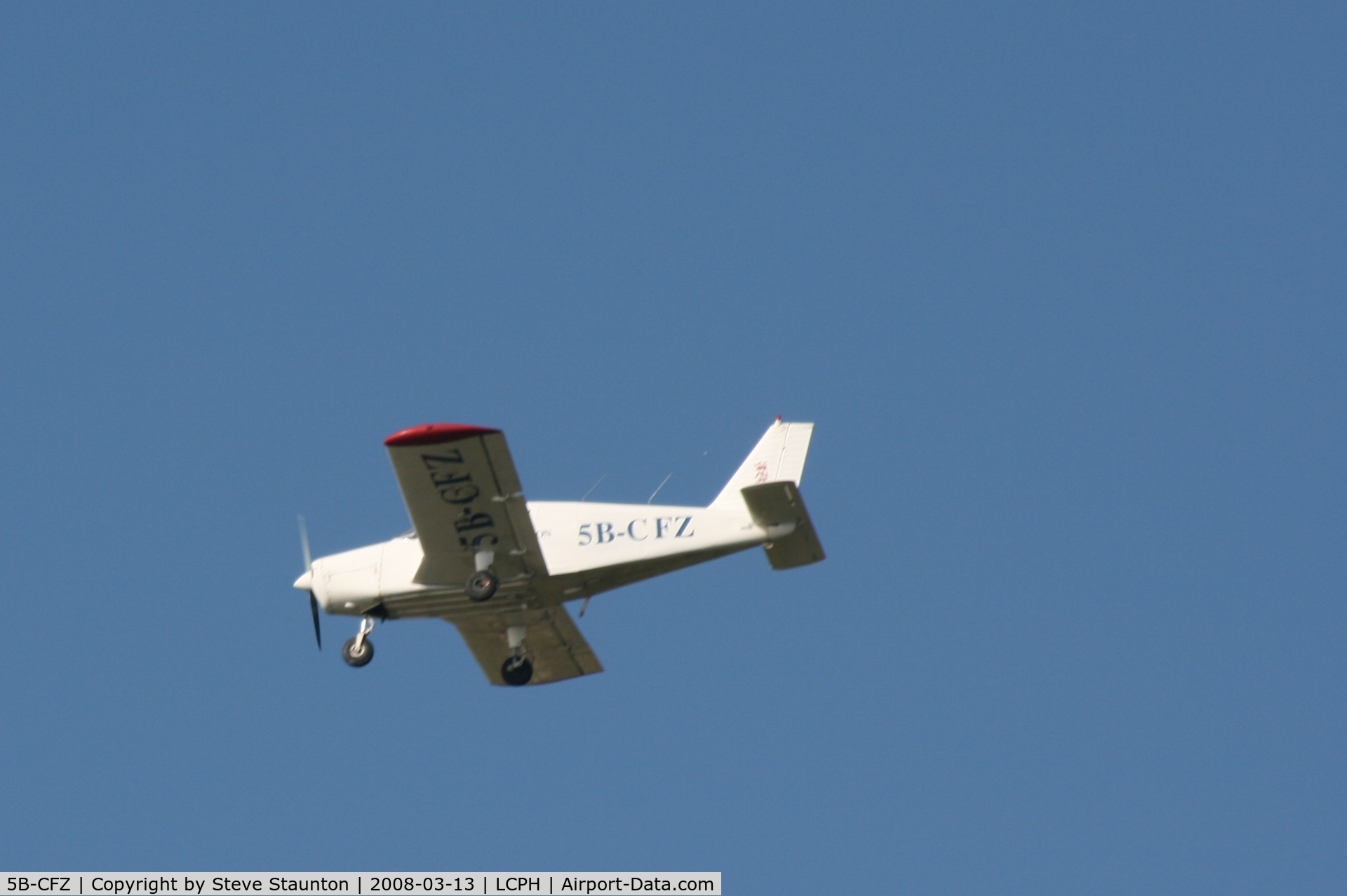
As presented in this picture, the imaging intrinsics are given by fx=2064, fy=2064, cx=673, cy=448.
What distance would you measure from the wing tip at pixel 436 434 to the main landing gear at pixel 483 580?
2.28m

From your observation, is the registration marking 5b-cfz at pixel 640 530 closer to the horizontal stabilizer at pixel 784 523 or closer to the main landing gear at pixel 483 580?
the horizontal stabilizer at pixel 784 523

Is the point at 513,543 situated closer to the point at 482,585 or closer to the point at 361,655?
the point at 482,585

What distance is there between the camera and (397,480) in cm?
2664

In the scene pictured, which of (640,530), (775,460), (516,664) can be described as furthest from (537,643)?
(775,460)

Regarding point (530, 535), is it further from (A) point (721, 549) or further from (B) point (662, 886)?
(B) point (662, 886)

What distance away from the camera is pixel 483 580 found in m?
27.4

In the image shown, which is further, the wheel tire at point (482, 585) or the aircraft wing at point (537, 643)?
the aircraft wing at point (537, 643)

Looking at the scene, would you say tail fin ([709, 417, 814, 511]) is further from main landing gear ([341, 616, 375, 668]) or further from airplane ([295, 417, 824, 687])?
main landing gear ([341, 616, 375, 668])

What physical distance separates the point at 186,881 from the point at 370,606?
4819 mm

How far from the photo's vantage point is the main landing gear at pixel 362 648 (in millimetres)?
28906

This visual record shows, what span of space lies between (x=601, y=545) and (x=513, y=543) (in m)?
1.22

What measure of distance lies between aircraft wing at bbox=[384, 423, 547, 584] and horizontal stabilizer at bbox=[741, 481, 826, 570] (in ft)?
9.81

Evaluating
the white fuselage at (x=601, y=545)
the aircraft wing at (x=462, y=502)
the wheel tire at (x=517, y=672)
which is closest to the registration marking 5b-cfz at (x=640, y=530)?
Answer: the white fuselage at (x=601, y=545)

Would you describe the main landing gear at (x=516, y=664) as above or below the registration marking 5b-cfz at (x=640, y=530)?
below
